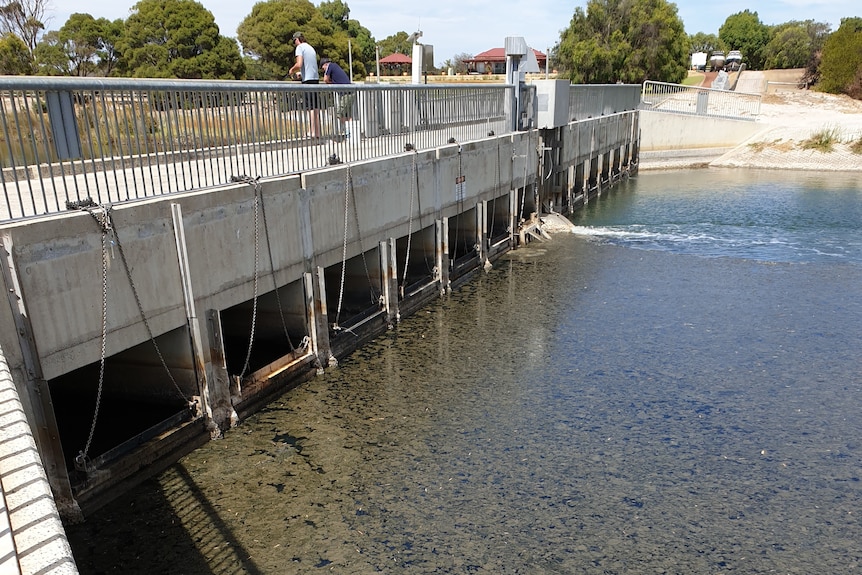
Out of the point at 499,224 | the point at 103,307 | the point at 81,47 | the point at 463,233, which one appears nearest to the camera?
the point at 103,307

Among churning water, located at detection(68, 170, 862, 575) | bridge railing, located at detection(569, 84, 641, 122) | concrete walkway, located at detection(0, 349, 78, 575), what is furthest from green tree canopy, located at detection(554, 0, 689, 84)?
concrete walkway, located at detection(0, 349, 78, 575)

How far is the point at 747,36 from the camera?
9556 cm

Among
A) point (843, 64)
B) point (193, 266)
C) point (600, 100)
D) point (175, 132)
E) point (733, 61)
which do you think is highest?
point (733, 61)

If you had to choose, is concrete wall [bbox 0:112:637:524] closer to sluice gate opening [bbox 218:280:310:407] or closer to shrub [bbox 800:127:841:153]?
sluice gate opening [bbox 218:280:310:407]

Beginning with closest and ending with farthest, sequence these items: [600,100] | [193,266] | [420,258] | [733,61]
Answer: [193,266]
[420,258]
[600,100]
[733,61]

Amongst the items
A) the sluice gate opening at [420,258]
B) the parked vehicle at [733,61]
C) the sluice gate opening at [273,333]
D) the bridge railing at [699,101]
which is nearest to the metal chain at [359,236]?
the sluice gate opening at [420,258]

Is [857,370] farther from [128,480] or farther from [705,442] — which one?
[128,480]

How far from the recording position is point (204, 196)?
828 cm

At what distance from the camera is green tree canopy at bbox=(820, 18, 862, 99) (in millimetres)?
46594

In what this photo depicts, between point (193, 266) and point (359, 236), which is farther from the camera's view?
point (359, 236)

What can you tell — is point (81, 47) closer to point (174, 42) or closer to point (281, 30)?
point (174, 42)

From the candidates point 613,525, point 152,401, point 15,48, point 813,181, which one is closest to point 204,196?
point 152,401

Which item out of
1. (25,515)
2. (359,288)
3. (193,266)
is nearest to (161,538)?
(193,266)

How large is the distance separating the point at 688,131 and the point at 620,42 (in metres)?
13.6
